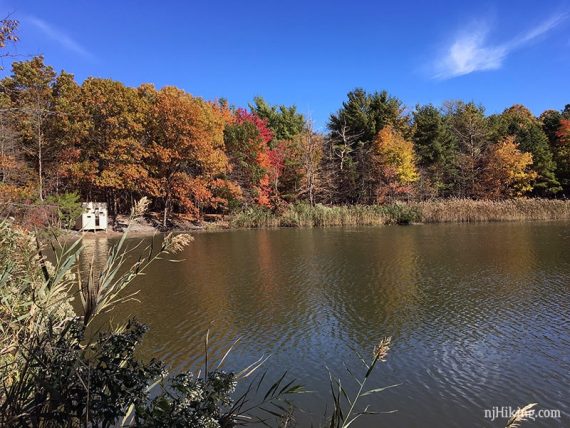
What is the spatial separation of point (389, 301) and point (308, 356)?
288 cm

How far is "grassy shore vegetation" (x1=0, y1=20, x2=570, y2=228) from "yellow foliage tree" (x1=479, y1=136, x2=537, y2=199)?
3.2 inches

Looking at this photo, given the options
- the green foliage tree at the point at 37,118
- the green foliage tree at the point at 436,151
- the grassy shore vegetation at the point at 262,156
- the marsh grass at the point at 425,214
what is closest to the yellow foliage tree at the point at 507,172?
the grassy shore vegetation at the point at 262,156

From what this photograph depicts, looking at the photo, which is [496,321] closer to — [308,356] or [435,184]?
[308,356]

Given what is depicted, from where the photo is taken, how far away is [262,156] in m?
27.8

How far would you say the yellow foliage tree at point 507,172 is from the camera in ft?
101

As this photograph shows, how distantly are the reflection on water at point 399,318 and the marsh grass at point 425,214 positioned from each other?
404 inches

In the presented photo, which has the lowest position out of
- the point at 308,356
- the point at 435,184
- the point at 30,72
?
the point at 308,356

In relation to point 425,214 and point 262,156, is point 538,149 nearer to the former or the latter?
point 425,214

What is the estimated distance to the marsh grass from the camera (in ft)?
77.9

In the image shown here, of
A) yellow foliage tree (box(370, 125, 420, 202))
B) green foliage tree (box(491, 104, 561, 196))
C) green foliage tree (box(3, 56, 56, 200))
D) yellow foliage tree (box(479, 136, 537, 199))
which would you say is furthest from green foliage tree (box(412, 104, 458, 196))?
green foliage tree (box(3, 56, 56, 200))

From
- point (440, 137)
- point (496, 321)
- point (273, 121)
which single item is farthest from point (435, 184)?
point (496, 321)

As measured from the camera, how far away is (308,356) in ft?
17.6

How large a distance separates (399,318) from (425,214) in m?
18.4

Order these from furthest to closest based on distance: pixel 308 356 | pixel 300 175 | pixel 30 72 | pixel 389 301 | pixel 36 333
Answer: pixel 300 175, pixel 30 72, pixel 389 301, pixel 308 356, pixel 36 333
